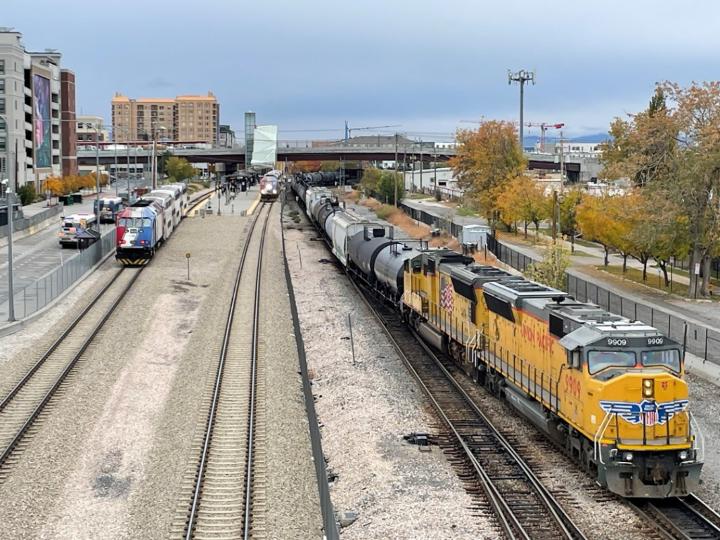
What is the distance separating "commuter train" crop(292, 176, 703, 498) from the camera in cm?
1903

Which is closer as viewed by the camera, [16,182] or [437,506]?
[437,506]

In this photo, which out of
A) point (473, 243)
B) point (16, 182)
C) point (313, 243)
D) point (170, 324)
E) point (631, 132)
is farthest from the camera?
point (16, 182)

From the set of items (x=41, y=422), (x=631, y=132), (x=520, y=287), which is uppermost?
(x=631, y=132)

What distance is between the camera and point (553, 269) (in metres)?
41.8

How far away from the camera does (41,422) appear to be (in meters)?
26.3

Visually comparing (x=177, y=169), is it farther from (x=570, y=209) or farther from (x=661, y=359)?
(x=661, y=359)

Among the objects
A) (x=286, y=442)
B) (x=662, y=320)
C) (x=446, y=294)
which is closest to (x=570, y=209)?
(x=662, y=320)

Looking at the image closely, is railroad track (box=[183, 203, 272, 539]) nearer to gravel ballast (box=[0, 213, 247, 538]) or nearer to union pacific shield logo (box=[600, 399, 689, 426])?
gravel ballast (box=[0, 213, 247, 538])

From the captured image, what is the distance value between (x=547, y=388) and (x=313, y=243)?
55654mm

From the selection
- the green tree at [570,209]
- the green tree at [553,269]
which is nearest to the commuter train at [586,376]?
the green tree at [553,269]

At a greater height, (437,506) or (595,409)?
(595,409)

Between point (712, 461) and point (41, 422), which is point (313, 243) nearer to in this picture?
point (41, 422)

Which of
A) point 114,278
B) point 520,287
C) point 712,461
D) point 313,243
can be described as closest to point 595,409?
point 712,461

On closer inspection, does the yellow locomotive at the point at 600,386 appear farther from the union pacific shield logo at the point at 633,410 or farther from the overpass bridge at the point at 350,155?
the overpass bridge at the point at 350,155
